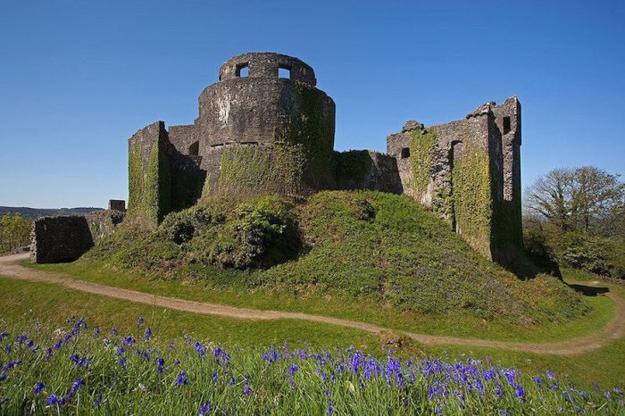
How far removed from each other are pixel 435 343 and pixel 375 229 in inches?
392

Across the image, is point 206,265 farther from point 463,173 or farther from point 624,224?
point 624,224

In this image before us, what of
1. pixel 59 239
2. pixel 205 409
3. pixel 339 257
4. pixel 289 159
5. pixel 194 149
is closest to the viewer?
pixel 205 409

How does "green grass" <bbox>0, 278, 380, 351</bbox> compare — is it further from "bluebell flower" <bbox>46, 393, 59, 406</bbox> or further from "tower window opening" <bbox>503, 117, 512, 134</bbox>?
"tower window opening" <bbox>503, 117, 512, 134</bbox>

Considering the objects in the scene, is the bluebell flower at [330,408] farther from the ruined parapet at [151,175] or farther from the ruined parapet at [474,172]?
the ruined parapet at [151,175]

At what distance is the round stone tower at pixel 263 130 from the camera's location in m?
24.9

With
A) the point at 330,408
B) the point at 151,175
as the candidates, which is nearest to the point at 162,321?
the point at 330,408

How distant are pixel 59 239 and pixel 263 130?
52.7 feet

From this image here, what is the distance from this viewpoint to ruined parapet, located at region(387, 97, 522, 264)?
22.8m

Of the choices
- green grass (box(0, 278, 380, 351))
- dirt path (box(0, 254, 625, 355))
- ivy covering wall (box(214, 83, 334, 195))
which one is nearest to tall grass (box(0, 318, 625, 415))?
green grass (box(0, 278, 380, 351))

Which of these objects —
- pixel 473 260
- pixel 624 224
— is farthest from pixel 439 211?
pixel 624 224

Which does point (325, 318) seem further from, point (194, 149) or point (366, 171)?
point (194, 149)

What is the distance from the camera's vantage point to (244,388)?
4.22 m

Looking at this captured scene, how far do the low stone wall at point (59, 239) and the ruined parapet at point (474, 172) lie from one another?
24265 millimetres

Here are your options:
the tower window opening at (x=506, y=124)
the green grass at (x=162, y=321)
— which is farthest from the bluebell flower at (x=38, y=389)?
the tower window opening at (x=506, y=124)
